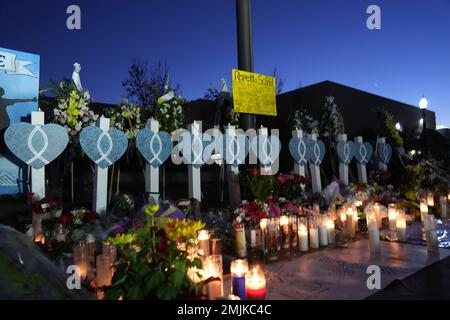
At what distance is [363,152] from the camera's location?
7.22m

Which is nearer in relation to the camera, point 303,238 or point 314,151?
point 303,238

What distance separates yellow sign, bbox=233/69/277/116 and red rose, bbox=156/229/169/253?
272 cm

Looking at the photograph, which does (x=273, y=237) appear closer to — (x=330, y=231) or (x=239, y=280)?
(x=330, y=231)

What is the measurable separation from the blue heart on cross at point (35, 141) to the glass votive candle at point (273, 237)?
8.41ft

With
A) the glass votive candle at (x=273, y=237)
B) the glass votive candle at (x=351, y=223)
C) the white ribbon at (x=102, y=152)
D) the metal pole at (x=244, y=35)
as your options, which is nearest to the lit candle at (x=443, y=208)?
the glass votive candle at (x=351, y=223)

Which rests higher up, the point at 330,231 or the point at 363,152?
the point at 363,152

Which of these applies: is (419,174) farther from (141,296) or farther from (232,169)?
(141,296)

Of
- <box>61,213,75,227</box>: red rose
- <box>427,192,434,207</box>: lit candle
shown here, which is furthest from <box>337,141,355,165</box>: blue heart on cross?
<box>61,213,75,227</box>: red rose

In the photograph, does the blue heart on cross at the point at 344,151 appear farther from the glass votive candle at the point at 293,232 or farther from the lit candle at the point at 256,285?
the lit candle at the point at 256,285

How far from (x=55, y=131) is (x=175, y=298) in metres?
2.97

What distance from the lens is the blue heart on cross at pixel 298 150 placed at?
5.86 meters

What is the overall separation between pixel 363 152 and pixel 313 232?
4.58 m

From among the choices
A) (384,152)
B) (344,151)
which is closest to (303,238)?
(344,151)

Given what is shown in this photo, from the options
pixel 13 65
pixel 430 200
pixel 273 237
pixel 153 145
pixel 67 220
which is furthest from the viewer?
pixel 430 200
